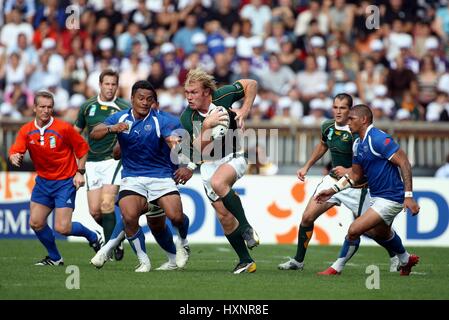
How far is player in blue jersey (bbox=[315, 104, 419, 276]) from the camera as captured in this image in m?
12.0

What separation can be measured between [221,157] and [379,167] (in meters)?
1.88

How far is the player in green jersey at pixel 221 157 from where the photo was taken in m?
12.2

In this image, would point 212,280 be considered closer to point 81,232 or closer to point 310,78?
point 81,232

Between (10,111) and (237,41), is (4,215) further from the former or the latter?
(237,41)

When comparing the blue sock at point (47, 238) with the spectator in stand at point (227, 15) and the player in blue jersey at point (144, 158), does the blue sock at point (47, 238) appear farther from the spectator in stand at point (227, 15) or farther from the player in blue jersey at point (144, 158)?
the spectator in stand at point (227, 15)

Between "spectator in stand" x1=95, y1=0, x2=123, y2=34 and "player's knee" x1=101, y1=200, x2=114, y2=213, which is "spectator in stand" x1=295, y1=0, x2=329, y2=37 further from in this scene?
"player's knee" x1=101, y1=200, x2=114, y2=213

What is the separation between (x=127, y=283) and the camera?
35.9 ft

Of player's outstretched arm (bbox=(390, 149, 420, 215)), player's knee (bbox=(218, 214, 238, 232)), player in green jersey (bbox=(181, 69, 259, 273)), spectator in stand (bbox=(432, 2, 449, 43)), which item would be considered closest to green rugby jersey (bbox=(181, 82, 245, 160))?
player in green jersey (bbox=(181, 69, 259, 273))

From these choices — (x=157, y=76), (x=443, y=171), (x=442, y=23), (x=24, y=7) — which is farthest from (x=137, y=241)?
(x=442, y=23)

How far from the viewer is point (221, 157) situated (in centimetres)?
1256

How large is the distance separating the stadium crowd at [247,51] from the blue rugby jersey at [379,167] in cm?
906

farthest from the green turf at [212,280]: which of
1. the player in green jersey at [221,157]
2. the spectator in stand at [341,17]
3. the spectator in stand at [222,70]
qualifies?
the spectator in stand at [341,17]
